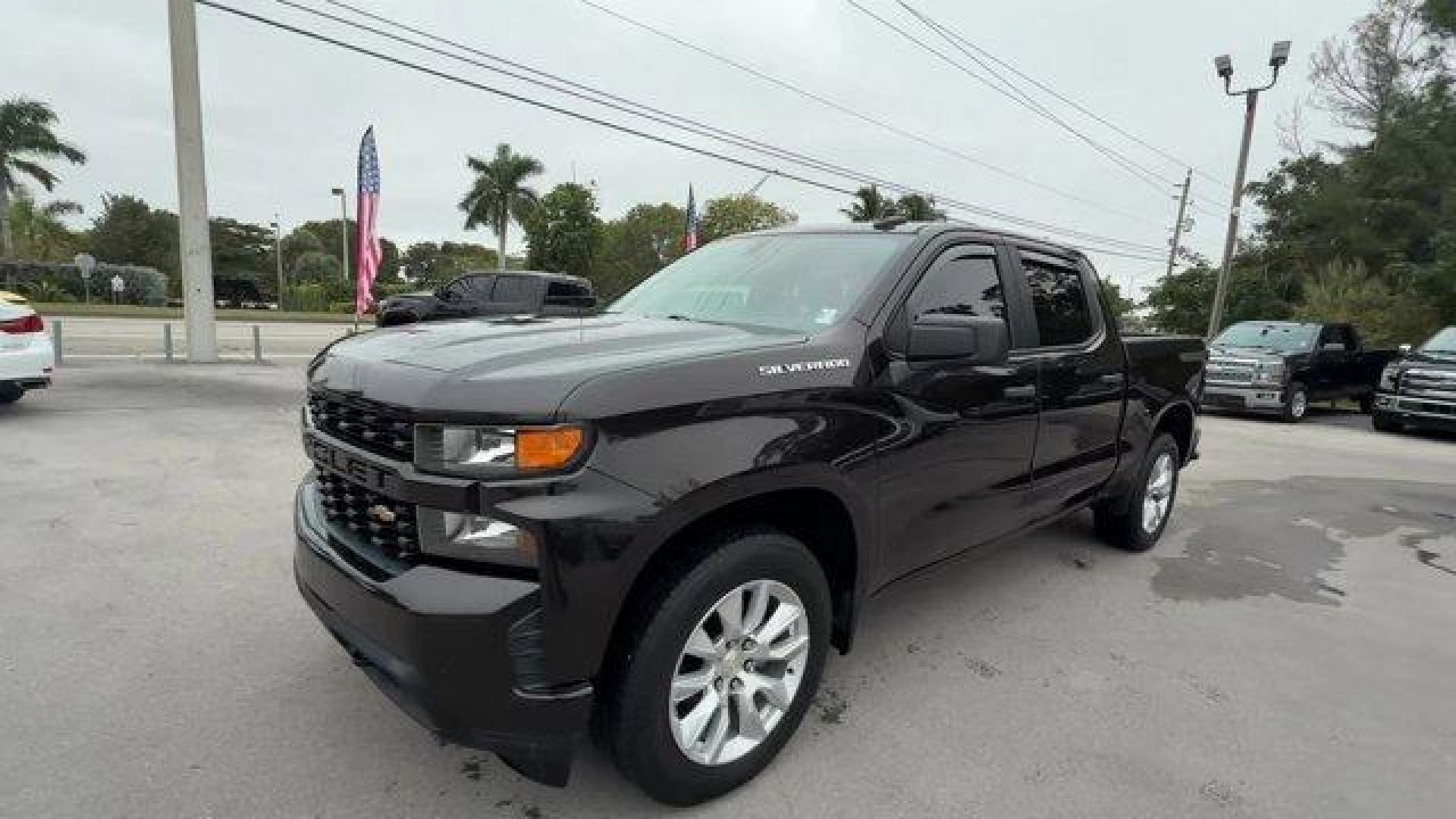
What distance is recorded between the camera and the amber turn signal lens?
1.97m

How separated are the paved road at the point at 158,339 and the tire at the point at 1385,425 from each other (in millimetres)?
17732

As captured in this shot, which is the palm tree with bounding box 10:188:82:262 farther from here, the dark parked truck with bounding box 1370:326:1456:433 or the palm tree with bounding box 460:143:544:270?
the dark parked truck with bounding box 1370:326:1456:433

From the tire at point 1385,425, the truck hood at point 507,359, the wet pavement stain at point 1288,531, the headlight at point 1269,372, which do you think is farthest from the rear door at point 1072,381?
the tire at point 1385,425

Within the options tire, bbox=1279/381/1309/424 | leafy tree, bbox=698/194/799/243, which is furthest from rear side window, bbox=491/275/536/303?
leafy tree, bbox=698/194/799/243

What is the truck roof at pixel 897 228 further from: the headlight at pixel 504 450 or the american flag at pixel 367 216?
the american flag at pixel 367 216

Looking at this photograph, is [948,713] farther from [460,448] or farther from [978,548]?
[460,448]

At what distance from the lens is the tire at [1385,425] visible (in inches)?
478

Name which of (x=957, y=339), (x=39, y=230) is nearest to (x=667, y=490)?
(x=957, y=339)

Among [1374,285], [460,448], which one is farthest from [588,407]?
[1374,285]

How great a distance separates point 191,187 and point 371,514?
13291 millimetres

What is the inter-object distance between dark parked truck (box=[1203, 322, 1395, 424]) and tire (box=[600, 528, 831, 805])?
13210 mm

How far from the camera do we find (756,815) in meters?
2.38

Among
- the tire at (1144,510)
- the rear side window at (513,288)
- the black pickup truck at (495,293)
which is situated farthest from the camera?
the rear side window at (513,288)

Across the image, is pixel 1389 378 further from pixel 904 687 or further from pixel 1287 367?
pixel 904 687
